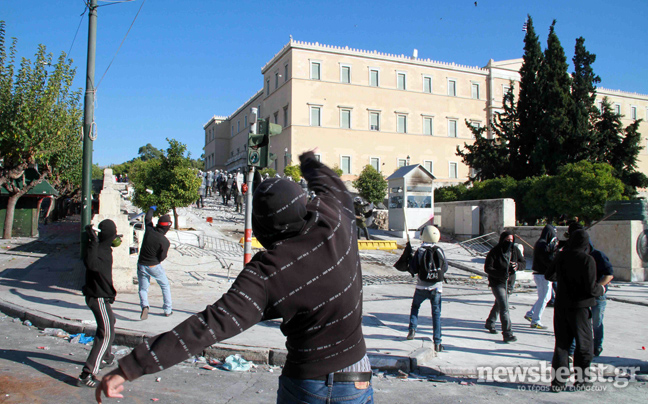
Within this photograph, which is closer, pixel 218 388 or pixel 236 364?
pixel 218 388

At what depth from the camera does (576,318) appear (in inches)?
197

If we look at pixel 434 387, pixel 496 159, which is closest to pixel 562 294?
pixel 434 387

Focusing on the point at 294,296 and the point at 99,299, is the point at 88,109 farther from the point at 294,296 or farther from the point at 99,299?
the point at 294,296

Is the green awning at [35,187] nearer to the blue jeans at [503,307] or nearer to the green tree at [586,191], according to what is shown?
the blue jeans at [503,307]

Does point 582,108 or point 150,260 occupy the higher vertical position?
point 582,108

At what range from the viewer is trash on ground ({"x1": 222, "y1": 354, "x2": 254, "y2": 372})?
5688 mm

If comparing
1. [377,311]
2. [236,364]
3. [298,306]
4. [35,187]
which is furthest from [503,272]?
[35,187]

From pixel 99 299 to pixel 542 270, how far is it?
678 cm

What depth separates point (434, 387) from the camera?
16.9 feet

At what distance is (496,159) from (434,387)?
28.6 m

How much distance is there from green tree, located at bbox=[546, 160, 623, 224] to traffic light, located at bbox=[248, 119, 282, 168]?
55.3ft

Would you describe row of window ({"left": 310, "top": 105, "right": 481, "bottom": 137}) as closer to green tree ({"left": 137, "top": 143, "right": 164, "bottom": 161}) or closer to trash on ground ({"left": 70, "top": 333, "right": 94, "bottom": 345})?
trash on ground ({"left": 70, "top": 333, "right": 94, "bottom": 345})

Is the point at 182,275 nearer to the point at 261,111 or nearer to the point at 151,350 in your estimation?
the point at 151,350

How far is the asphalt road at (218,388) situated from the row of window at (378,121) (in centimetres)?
4191
